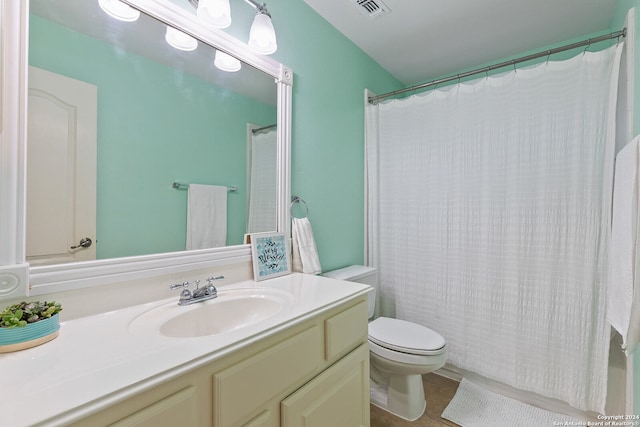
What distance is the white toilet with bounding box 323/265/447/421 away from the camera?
147 centimetres

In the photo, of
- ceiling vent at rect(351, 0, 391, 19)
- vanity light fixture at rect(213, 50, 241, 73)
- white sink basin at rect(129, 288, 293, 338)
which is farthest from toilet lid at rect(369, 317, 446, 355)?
ceiling vent at rect(351, 0, 391, 19)

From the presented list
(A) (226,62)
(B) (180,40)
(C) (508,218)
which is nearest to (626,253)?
(C) (508,218)

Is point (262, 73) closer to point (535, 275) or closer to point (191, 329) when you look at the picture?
point (191, 329)

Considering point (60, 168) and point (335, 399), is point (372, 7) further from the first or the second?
point (335, 399)

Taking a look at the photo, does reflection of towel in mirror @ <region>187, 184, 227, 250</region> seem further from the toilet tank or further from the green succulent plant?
the toilet tank

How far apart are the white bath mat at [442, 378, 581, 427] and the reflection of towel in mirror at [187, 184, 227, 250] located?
5.30ft

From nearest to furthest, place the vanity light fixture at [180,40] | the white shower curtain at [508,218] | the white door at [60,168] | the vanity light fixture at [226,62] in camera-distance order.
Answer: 1. the white door at [60,168]
2. the vanity light fixture at [180,40]
3. the vanity light fixture at [226,62]
4. the white shower curtain at [508,218]

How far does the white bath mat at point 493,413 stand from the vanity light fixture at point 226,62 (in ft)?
7.08

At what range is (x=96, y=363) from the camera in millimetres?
602

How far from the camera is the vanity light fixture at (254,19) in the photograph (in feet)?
3.58

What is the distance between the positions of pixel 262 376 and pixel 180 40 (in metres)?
1.25

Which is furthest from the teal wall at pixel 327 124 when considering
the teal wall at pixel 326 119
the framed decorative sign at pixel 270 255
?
the framed decorative sign at pixel 270 255

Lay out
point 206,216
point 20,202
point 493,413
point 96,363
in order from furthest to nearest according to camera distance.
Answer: point 493,413 → point 206,216 → point 20,202 → point 96,363

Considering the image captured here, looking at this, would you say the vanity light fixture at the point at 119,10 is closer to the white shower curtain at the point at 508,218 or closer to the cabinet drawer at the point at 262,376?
the cabinet drawer at the point at 262,376
